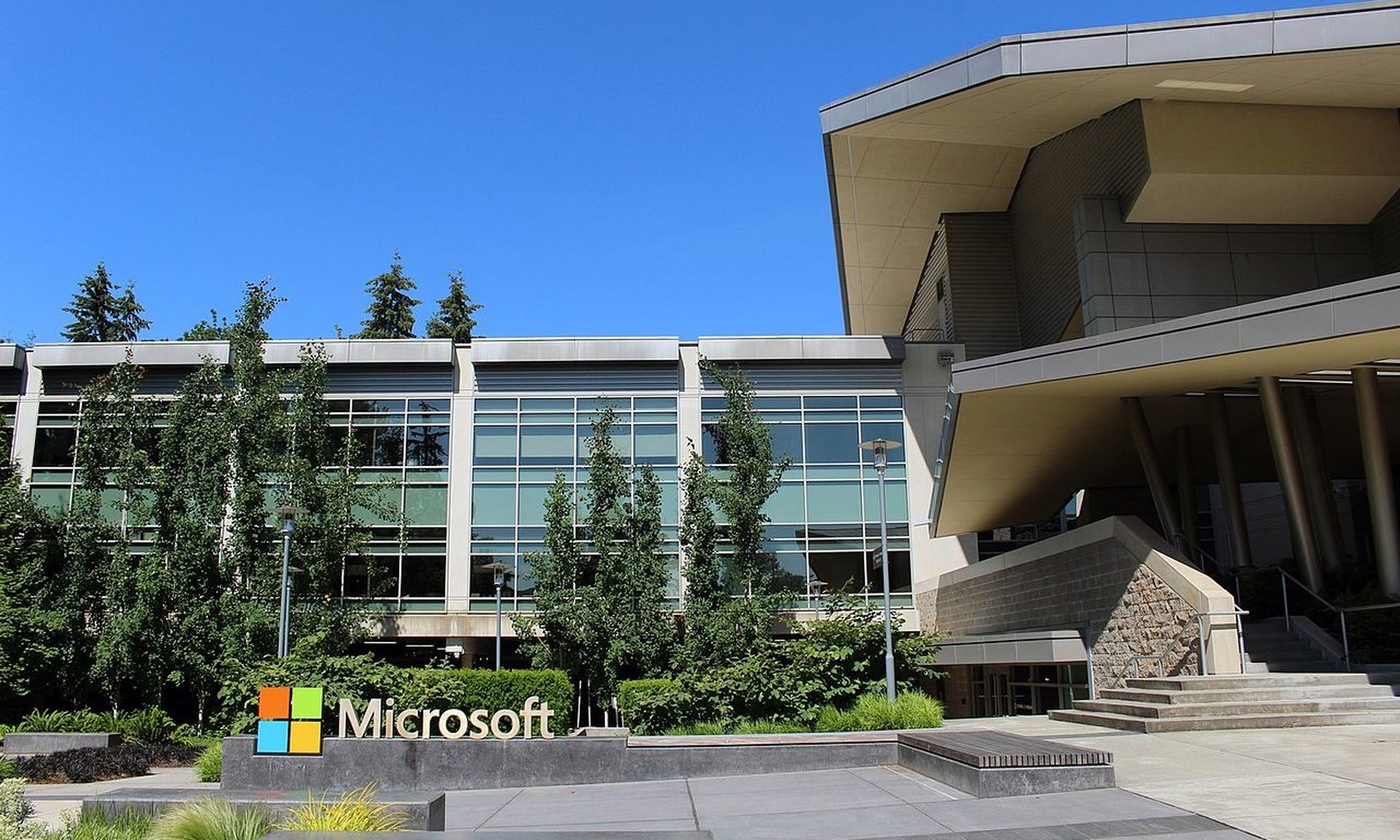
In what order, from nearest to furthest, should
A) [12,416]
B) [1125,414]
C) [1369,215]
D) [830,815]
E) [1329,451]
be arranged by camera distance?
1. [830,815]
2. [1125,414]
3. [1369,215]
4. [1329,451]
5. [12,416]

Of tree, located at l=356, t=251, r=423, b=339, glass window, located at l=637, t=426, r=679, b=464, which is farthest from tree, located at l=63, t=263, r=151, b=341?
glass window, located at l=637, t=426, r=679, b=464

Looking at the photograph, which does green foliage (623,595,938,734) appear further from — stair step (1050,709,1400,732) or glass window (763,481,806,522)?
glass window (763,481,806,522)

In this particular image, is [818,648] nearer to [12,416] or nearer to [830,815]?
[830,815]

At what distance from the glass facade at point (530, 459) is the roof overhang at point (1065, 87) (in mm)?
9568

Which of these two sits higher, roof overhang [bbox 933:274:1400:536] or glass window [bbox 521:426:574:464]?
glass window [bbox 521:426:574:464]

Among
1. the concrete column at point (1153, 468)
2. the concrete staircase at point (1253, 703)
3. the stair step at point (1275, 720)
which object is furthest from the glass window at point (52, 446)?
the stair step at point (1275, 720)

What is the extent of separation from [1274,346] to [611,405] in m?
23.0

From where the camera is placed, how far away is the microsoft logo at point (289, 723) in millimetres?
15102

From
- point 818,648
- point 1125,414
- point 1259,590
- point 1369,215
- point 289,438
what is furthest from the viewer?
point 289,438

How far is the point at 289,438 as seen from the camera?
32.3m

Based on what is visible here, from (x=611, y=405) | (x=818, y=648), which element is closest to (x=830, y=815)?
(x=818, y=648)

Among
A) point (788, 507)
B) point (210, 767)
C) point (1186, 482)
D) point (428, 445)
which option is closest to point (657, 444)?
point (788, 507)

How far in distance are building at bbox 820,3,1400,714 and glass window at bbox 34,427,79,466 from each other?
2632cm

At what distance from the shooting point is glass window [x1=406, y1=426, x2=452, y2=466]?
37.7 metres
